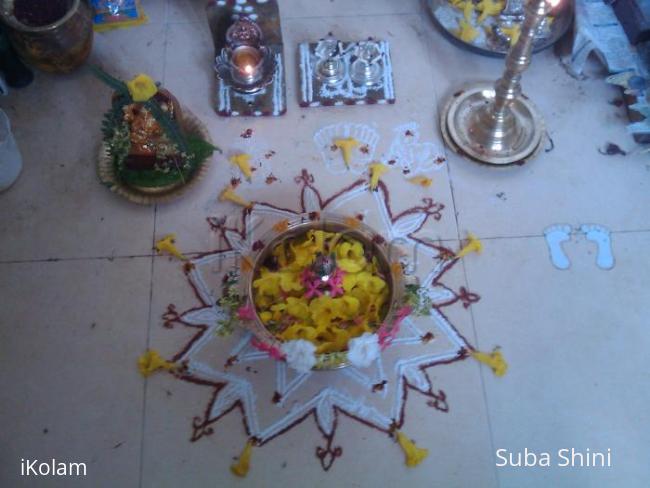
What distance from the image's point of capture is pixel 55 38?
1385 millimetres

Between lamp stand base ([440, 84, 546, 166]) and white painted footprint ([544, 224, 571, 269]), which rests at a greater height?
lamp stand base ([440, 84, 546, 166])

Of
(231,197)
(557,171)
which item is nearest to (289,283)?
(231,197)

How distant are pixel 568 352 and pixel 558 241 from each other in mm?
277

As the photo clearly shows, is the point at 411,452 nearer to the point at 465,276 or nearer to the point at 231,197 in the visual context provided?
the point at 465,276

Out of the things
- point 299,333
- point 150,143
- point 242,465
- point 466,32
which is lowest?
point 242,465

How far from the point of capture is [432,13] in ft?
5.20

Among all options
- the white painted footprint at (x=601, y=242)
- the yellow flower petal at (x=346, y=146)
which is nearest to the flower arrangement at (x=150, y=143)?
the yellow flower petal at (x=346, y=146)

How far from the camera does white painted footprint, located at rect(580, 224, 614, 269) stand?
1356 millimetres

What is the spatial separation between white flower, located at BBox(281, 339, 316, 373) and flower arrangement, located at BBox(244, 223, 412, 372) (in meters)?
0.06

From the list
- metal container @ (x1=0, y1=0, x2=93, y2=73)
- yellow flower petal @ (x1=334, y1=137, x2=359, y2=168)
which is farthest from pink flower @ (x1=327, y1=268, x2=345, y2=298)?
metal container @ (x1=0, y1=0, x2=93, y2=73)

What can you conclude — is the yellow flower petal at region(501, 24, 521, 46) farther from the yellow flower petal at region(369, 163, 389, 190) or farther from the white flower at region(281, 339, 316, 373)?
the white flower at region(281, 339, 316, 373)

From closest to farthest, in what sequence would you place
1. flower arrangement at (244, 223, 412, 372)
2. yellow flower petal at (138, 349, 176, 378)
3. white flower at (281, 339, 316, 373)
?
1. white flower at (281, 339, 316, 373)
2. flower arrangement at (244, 223, 412, 372)
3. yellow flower petal at (138, 349, 176, 378)

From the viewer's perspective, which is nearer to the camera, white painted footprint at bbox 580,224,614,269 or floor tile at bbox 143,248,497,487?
floor tile at bbox 143,248,497,487

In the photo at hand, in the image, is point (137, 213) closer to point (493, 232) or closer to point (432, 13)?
point (493, 232)
